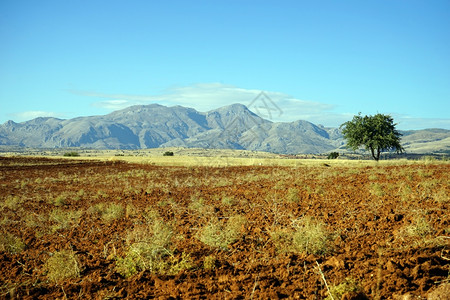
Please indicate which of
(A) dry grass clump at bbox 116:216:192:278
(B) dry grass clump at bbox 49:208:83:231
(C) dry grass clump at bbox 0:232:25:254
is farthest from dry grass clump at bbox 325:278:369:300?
(B) dry grass clump at bbox 49:208:83:231

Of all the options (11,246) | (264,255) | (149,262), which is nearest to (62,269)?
(149,262)

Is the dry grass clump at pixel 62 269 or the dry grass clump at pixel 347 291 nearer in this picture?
the dry grass clump at pixel 347 291

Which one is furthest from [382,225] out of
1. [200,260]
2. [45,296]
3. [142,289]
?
[45,296]

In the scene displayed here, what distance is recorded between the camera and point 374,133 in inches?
1704

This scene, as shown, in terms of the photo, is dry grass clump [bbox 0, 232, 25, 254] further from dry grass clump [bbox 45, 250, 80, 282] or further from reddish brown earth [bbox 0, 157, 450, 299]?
dry grass clump [bbox 45, 250, 80, 282]

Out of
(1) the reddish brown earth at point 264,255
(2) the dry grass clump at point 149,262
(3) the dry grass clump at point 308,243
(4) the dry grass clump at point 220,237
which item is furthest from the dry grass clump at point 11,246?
(3) the dry grass clump at point 308,243

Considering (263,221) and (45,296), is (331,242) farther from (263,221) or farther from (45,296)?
(45,296)

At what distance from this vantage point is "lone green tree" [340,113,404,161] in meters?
42.4

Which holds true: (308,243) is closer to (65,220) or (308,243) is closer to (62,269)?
(62,269)

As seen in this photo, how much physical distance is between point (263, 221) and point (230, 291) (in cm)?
474

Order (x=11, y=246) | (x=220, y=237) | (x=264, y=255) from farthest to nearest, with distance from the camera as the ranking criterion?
(x=11, y=246)
(x=220, y=237)
(x=264, y=255)

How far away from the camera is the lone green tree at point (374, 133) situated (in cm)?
4236

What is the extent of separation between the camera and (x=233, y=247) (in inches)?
284

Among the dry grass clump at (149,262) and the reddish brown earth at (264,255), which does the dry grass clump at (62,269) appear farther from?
the dry grass clump at (149,262)
